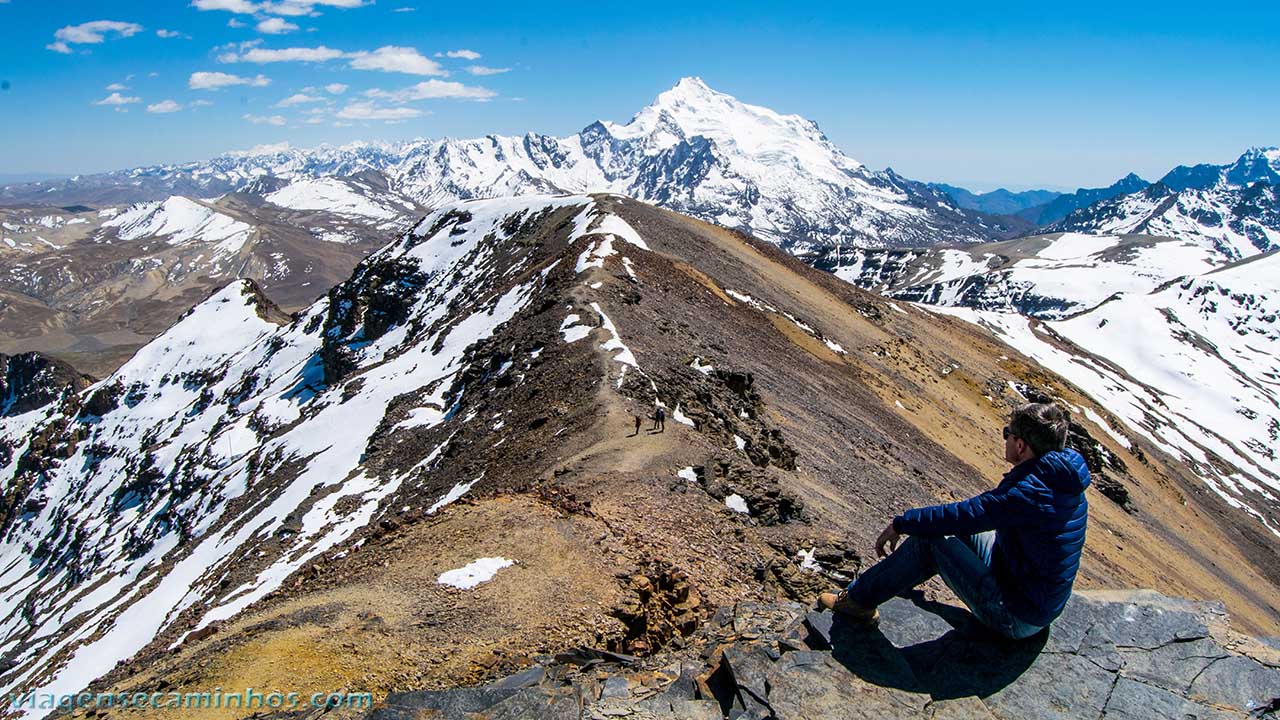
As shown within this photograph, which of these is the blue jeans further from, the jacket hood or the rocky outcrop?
the rocky outcrop

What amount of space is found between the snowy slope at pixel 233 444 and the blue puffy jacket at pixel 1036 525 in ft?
69.1

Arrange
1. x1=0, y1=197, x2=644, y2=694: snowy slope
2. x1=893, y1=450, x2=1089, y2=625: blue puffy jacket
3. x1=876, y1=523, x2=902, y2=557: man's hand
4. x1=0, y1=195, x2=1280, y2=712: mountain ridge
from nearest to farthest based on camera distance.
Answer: x1=893, y1=450, x2=1089, y2=625: blue puffy jacket < x1=876, y1=523, x2=902, y2=557: man's hand < x1=0, y1=195, x2=1280, y2=712: mountain ridge < x1=0, y1=197, x2=644, y2=694: snowy slope

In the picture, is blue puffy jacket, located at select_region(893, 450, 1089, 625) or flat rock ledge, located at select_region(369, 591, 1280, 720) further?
blue puffy jacket, located at select_region(893, 450, 1089, 625)

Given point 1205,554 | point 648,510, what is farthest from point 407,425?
point 1205,554

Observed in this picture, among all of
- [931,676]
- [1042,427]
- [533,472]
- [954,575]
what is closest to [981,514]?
[954,575]

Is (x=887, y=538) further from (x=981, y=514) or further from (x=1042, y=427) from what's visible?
(x=1042, y=427)

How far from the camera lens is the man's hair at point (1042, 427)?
8.84 metres

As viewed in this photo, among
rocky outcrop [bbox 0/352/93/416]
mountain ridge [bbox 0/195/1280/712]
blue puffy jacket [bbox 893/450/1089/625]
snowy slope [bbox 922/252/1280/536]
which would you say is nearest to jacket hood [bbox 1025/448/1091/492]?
blue puffy jacket [bbox 893/450/1089/625]

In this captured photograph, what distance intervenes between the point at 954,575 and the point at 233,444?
73859 mm

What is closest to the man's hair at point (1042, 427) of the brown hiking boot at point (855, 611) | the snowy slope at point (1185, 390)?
the brown hiking boot at point (855, 611)

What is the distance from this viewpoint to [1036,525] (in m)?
8.68

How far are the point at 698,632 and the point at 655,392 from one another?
17174mm

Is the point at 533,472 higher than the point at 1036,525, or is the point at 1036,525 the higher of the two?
the point at 1036,525

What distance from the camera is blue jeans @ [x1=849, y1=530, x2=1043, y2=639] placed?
8.97 metres
